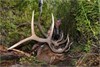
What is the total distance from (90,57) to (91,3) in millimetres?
1055

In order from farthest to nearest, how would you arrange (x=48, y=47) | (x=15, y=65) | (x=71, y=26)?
(x=71, y=26) → (x=48, y=47) → (x=15, y=65)

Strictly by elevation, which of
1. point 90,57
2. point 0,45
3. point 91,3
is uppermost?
point 91,3

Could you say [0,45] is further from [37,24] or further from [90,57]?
[90,57]

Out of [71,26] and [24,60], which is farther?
[71,26]

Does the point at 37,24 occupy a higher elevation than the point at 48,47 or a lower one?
higher

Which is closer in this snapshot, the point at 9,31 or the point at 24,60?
the point at 24,60

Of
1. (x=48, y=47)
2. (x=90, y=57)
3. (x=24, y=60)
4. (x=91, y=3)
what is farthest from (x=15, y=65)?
(x=91, y=3)

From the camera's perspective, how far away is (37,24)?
6.77 metres

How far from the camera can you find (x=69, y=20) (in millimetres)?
7195

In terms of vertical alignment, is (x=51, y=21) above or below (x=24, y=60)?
above

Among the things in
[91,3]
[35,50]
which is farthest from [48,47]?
[91,3]

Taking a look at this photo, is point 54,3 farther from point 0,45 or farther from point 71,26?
point 0,45

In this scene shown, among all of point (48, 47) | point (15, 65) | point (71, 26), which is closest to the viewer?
point (15, 65)

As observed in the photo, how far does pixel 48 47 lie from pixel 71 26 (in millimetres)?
807
